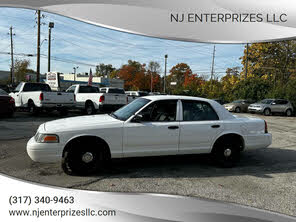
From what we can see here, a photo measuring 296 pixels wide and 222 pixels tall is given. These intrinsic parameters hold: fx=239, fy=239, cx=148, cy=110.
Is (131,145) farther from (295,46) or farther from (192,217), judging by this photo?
(295,46)

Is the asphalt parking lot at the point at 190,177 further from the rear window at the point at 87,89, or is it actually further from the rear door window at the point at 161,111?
the rear window at the point at 87,89

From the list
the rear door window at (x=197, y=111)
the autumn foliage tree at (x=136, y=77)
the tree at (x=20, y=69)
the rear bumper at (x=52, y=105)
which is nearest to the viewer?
the rear door window at (x=197, y=111)

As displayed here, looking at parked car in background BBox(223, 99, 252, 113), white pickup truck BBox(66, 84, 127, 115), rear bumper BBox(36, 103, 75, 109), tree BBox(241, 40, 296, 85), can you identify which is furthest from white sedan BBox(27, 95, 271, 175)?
tree BBox(241, 40, 296, 85)

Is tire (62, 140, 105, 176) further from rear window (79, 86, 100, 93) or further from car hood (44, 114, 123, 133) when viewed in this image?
rear window (79, 86, 100, 93)

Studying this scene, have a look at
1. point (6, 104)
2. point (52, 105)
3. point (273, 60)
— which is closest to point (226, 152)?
point (52, 105)

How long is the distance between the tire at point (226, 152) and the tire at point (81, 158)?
99.8 inches

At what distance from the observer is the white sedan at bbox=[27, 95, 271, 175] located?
4438 mm

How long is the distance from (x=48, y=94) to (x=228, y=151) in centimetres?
1022

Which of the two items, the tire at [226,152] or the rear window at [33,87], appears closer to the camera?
the tire at [226,152]

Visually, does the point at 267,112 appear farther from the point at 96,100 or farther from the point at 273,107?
the point at 96,100

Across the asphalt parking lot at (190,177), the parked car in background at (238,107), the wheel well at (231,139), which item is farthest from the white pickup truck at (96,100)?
the parked car in background at (238,107)

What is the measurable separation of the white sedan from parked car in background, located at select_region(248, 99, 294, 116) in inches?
710

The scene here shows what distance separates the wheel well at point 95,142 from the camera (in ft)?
14.6

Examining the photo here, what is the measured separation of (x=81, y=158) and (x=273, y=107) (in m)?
21.6
